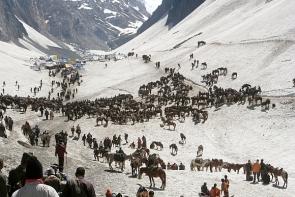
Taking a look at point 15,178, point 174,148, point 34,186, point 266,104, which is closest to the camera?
point 34,186

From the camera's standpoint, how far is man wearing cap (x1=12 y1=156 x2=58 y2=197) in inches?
329

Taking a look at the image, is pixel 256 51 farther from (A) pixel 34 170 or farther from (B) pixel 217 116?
(A) pixel 34 170

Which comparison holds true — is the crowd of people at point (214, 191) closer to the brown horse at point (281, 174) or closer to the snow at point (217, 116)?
the snow at point (217, 116)

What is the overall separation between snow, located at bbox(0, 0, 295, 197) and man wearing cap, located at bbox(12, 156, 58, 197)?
17003 mm

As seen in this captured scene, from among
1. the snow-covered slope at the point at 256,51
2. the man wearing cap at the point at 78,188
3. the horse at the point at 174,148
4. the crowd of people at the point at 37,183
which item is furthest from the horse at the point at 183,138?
the man wearing cap at the point at 78,188

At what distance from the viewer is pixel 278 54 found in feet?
297

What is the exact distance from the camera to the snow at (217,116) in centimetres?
3050

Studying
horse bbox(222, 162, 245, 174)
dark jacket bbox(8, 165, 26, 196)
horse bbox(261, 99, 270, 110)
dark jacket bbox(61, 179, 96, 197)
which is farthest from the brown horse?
horse bbox(261, 99, 270, 110)

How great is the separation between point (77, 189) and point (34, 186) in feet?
7.72

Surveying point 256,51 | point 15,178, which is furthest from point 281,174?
point 256,51

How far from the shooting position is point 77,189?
1070 centimetres

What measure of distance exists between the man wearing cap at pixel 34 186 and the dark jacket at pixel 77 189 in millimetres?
2234

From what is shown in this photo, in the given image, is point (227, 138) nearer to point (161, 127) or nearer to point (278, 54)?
point (161, 127)

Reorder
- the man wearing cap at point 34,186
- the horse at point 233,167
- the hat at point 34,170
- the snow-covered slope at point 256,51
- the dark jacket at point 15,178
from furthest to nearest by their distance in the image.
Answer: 1. the snow-covered slope at point 256,51
2. the horse at point 233,167
3. the dark jacket at point 15,178
4. the hat at point 34,170
5. the man wearing cap at point 34,186
